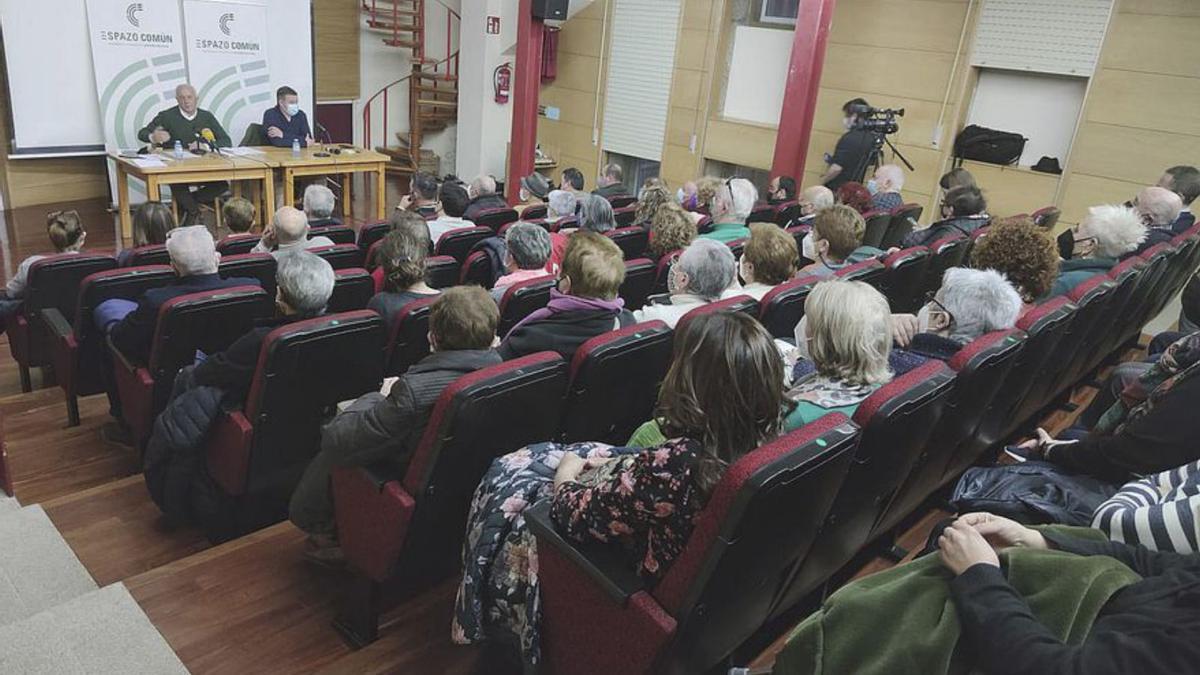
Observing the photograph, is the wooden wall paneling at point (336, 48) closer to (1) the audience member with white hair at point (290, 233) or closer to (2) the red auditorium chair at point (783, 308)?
(1) the audience member with white hair at point (290, 233)

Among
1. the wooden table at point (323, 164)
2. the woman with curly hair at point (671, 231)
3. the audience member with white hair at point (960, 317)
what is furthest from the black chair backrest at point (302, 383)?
the wooden table at point (323, 164)

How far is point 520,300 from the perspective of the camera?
2.93 m

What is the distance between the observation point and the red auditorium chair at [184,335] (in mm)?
2592

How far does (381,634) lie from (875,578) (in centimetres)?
144

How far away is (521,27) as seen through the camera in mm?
8164

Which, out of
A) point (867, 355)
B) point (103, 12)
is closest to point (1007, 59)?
point (867, 355)

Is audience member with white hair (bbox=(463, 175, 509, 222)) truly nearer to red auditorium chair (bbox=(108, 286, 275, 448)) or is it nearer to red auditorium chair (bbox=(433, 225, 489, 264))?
red auditorium chair (bbox=(433, 225, 489, 264))

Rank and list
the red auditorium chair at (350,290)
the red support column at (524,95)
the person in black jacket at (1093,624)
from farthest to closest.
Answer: the red support column at (524,95) < the red auditorium chair at (350,290) < the person in black jacket at (1093,624)

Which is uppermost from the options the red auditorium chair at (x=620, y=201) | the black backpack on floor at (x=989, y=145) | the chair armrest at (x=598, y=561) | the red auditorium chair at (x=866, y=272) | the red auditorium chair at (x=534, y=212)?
the black backpack on floor at (x=989, y=145)

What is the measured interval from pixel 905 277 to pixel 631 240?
59.6 inches

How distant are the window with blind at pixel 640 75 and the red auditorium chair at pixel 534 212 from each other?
4.07 metres

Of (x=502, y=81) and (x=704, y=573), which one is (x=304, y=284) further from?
(x=502, y=81)

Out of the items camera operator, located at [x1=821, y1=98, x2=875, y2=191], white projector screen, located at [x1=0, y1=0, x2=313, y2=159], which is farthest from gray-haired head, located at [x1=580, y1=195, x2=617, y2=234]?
white projector screen, located at [x1=0, y1=0, x2=313, y2=159]

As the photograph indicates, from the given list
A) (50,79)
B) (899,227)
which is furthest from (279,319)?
(50,79)
